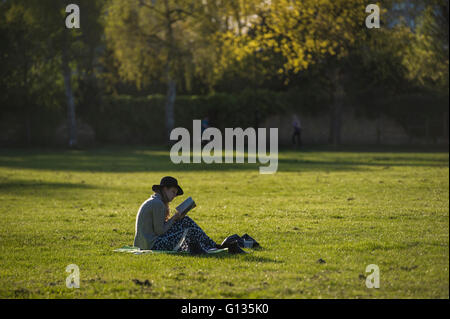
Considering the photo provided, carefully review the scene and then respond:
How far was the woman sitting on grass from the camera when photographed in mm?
10539

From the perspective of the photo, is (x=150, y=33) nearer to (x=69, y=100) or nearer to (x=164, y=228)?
(x=69, y=100)

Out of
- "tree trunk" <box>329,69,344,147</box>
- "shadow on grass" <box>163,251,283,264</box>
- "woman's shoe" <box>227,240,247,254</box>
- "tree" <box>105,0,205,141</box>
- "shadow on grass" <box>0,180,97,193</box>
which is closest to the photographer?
"shadow on grass" <box>163,251,283,264</box>

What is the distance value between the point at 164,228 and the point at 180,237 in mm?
318

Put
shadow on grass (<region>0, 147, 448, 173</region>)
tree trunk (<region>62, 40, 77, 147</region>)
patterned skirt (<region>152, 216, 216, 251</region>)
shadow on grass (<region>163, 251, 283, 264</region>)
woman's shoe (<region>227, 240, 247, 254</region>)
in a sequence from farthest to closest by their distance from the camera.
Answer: tree trunk (<region>62, 40, 77, 147</region>)
shadow on grass (<region>0, 147, 448, 173</region>)
patterned skirt (<region>152, 216, 216, 251</region>)
woman's shoe (<region>227, 240, 247, 254</region>)
shadow on grass (<region>163, 251, 283, 264</region>)

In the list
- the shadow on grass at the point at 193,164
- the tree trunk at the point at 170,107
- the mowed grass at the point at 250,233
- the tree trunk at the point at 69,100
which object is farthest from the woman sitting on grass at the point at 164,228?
the tree trunk at the point at 69,100

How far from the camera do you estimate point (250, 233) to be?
12305 mm

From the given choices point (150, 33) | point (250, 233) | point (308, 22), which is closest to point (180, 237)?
point (250, 233)

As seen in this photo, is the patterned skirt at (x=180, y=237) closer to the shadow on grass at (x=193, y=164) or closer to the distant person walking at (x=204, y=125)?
the shadow on grass at (x=193, y=164)

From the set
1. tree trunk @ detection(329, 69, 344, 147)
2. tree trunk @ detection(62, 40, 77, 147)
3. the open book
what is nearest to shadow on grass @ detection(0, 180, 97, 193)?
the open book

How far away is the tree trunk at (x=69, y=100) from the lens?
148ft

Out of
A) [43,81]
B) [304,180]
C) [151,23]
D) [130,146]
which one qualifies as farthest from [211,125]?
[304,180]

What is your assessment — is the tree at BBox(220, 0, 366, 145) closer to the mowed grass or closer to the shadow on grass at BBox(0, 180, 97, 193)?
the mowed grass

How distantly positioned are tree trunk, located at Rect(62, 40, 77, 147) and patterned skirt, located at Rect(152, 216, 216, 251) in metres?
36.8

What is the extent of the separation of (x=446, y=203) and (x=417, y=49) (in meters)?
23.8
